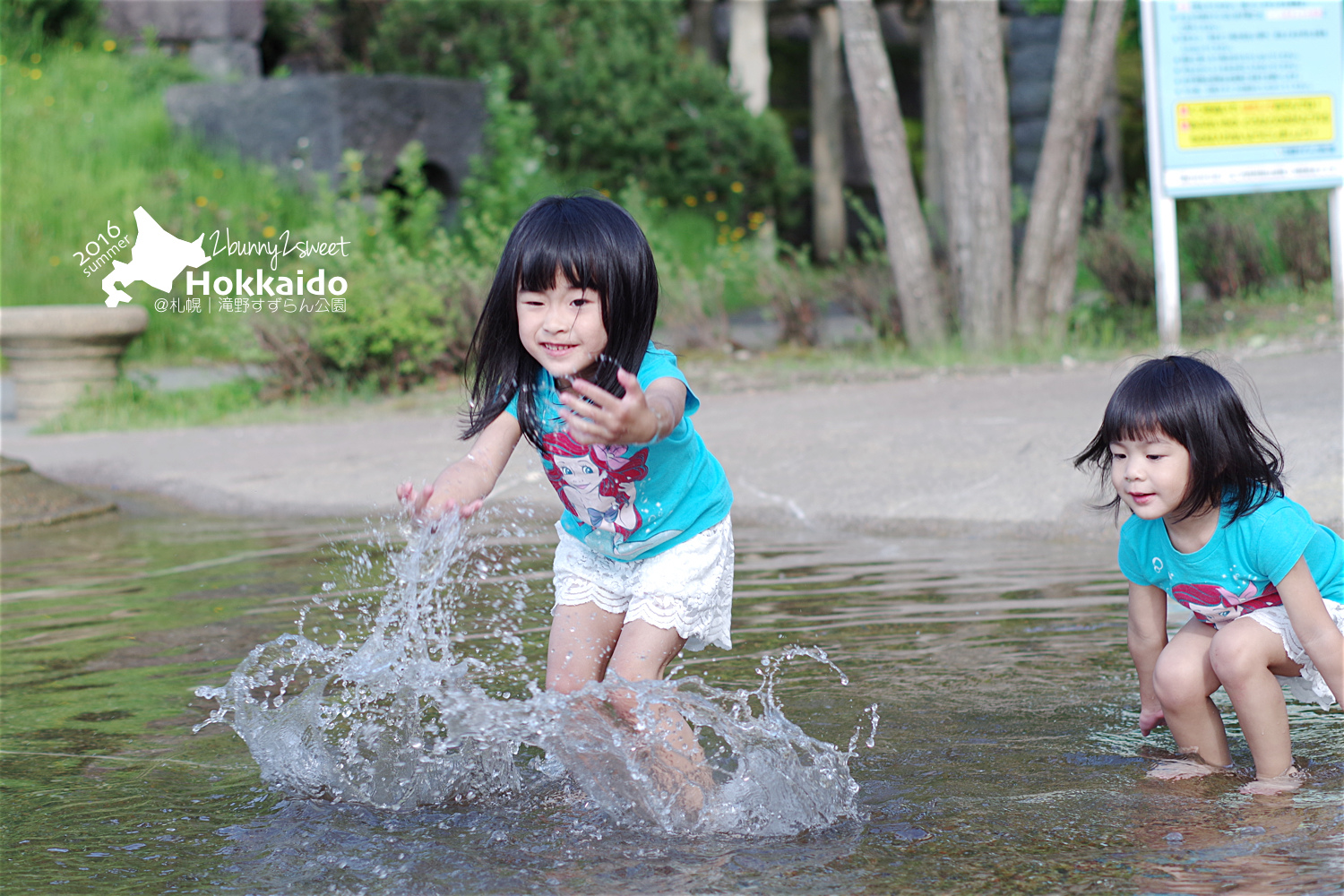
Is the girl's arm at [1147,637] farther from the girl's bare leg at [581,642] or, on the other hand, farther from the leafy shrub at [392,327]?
the leafy shrub at [392,327]

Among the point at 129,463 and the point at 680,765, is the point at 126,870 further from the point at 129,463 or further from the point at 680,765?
the point at 129,463

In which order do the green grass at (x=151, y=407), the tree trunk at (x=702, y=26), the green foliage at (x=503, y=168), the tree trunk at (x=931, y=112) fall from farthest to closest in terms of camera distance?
the tree trunk at (x=702, y=26) → the tree trunk at (x=931, y=112) → the green foliage at (x=503, y=168) → the green grass at (x=151, y=407)

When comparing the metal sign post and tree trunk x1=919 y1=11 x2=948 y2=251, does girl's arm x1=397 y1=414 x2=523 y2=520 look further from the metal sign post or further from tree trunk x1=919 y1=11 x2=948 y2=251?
tree trunk x1=919 y1=11 x2=948 y2=251

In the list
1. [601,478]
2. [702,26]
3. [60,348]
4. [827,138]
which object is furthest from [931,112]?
[601,478]

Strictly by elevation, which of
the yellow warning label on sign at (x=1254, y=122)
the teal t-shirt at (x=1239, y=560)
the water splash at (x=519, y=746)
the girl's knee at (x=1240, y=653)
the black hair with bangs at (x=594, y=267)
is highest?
the yellow warning label on sign at (x=1254, y=122)

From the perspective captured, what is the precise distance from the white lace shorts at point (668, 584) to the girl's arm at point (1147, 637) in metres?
0.86

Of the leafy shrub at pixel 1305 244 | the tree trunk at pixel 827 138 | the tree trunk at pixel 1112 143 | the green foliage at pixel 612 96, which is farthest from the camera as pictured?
the tree trunk at pixel 827 138

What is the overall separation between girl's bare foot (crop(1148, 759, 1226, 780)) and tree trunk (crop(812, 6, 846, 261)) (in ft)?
46.4

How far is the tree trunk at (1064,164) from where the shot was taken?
9.05 m

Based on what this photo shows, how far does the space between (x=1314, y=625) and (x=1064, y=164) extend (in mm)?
7132

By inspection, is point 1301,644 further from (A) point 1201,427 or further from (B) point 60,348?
(B) point 60,348

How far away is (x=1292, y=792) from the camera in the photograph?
2625 millimetres

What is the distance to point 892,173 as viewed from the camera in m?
9.40

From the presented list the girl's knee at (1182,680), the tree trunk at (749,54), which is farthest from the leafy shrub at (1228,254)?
the girl's knee at (1182,680)
